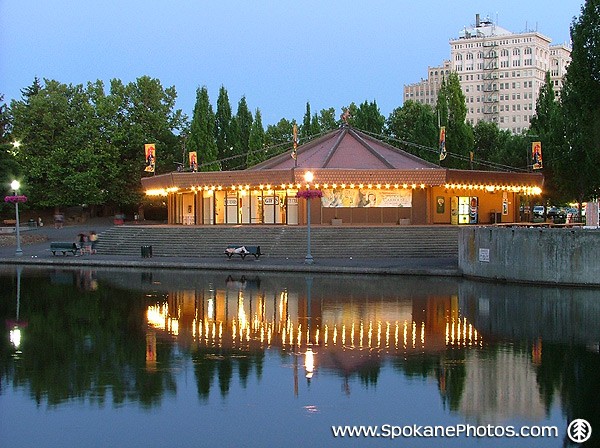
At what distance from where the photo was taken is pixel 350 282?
102ft

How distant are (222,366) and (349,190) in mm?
39003

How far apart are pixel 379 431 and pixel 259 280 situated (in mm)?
21804

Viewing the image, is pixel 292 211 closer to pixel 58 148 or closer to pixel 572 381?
pixel 58 148

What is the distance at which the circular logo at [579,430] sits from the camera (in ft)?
34.3

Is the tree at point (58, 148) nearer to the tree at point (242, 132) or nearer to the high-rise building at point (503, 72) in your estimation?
the tree at point (242, 132)

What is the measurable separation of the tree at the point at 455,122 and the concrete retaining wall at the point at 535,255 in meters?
30.0

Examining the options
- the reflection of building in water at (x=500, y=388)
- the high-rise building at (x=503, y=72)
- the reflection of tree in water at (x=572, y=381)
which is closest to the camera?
the reflection of tree in water at (x=572, y=381)

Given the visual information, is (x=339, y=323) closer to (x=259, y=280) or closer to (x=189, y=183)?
(x=259, y=280)

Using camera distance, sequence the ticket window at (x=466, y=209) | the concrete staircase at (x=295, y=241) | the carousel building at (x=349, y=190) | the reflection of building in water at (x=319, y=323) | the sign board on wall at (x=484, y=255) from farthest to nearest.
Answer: the ticket window at (x=466, y=209) → the carousel building at (x=349, y=190) → the concrete staircase at (x=295, y=241) → the sign board on wall at (x=484, y=255) → the reflection of building in water at (x=319, y=323)

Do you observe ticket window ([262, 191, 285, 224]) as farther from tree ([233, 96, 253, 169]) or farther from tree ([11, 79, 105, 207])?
tree ([11, 79, 105, 207])

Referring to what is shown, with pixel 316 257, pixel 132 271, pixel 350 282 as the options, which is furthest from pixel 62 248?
pixel 350 282

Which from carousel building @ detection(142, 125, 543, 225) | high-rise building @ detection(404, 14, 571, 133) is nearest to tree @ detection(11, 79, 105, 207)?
carousel building @ detection(142, 125, 543, 225)

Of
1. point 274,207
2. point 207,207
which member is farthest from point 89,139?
point 274,207

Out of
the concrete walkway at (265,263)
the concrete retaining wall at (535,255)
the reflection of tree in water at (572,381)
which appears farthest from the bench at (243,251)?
the reflection of tree in water at (572,381)
